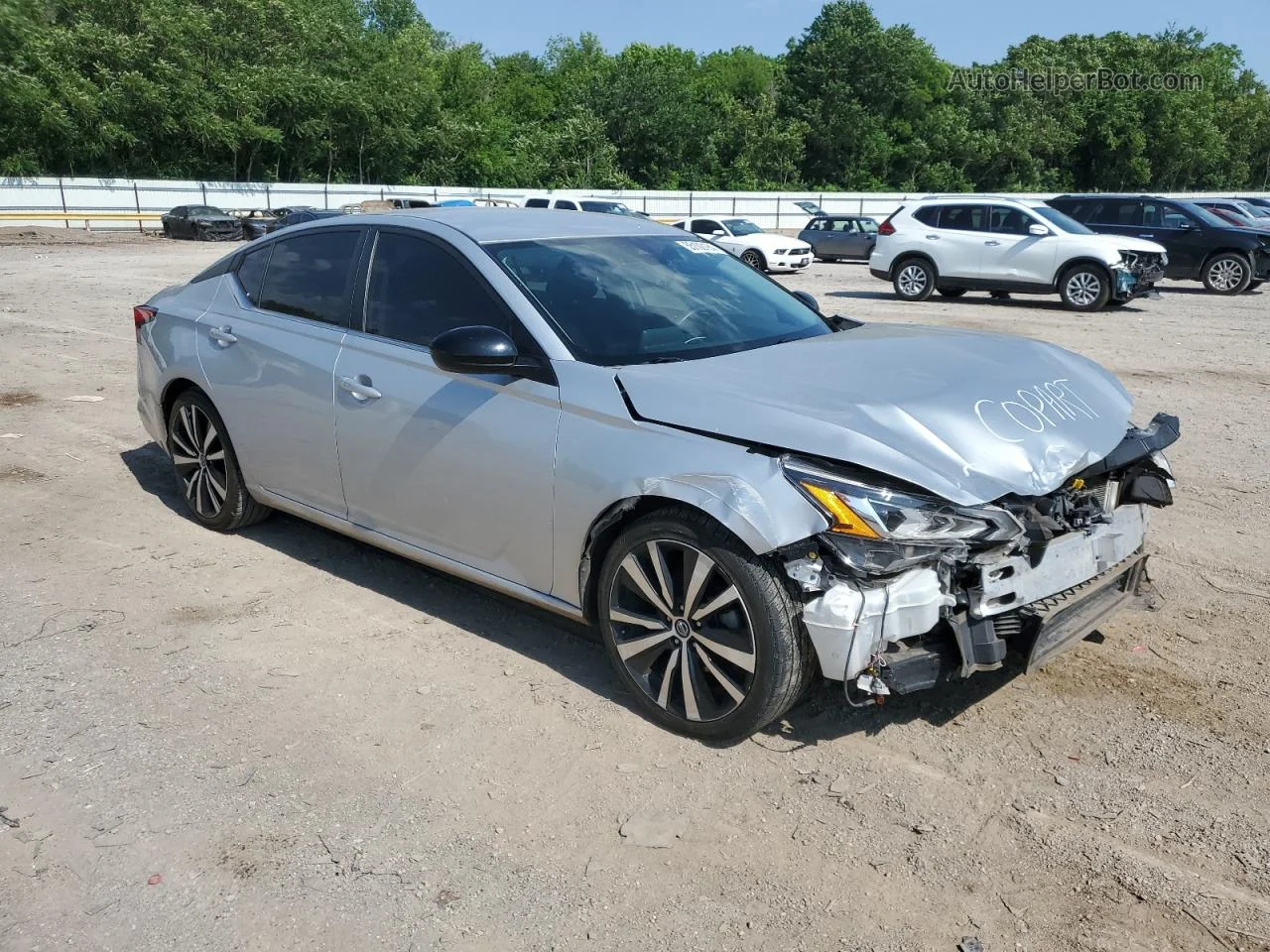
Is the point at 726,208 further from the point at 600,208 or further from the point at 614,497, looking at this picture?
the point at 614,497

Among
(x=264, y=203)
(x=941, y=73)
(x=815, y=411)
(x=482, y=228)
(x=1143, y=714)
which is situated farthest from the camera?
(x=941, y=73)

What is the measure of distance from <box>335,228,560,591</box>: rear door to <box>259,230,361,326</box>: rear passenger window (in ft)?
0.57

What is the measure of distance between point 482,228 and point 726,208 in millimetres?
52920

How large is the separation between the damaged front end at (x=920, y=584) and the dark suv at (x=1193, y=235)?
18.8m

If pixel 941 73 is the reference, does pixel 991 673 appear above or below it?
below

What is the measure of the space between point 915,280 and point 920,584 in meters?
16.4

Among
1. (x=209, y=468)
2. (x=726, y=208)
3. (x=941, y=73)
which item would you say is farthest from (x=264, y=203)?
(x=941, y=73)

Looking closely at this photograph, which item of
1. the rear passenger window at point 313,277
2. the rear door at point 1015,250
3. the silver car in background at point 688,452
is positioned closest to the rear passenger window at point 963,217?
the rear door at point 1015,250

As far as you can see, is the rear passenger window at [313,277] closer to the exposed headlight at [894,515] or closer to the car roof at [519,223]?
the car roof at [519,223]

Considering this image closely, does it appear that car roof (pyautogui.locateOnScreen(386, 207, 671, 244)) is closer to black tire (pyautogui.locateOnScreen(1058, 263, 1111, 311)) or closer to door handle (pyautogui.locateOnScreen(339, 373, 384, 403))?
door handle (pyautogui.locateOnScreen(339, 373, 384, 403))

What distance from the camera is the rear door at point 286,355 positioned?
15.6 ft

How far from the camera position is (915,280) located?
61.4 ft

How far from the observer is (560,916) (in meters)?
2.78

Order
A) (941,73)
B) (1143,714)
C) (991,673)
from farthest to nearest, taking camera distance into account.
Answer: (941,73)
(991,673)
(1143,714)
